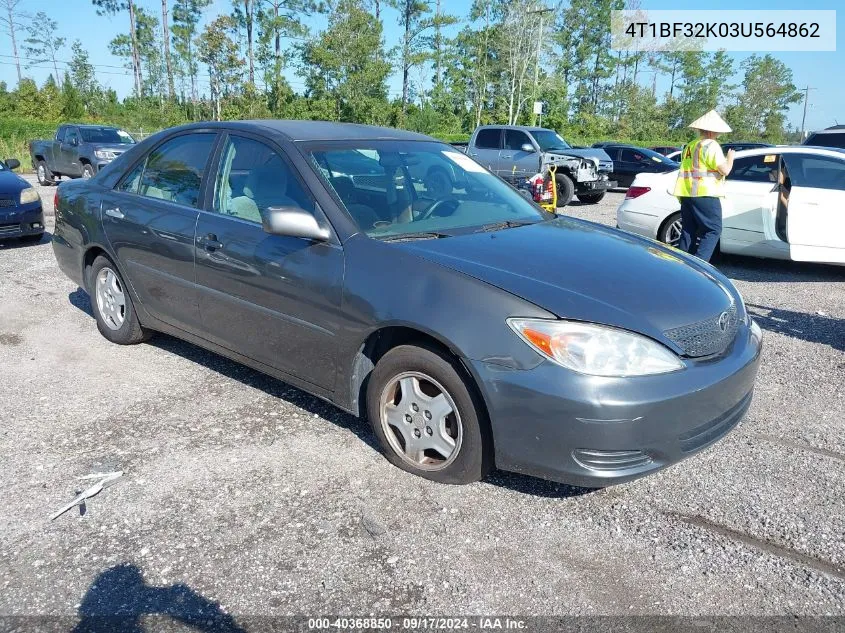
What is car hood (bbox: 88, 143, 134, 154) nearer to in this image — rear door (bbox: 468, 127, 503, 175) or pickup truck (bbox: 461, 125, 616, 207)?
rear door (bbox: 468, 127, 503, 175)

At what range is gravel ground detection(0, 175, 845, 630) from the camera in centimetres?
245

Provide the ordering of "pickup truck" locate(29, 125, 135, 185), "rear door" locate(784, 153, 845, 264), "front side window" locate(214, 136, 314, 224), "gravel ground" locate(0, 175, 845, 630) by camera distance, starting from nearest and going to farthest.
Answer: "gravel ground" locate(0, 175, 845, 630) → "front side window" locate(214, 136, 314, 224) → "rear door" locate(784, 153, 845, 264) → "pickup truck" locate(29, 125, 135, 185)

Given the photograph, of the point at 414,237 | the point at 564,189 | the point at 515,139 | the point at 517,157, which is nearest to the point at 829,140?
the point at 564,189

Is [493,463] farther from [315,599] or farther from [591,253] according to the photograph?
[591,253]

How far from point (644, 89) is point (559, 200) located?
48.0 m

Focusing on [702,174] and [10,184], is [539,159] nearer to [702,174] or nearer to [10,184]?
[702,174]

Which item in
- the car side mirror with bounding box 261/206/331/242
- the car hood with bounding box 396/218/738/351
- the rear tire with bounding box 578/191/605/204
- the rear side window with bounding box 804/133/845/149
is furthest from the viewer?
the rear tire with bounding box 578/191/605/204

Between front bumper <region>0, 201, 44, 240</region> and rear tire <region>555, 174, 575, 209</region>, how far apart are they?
10.5 metres

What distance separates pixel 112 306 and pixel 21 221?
5.04 m

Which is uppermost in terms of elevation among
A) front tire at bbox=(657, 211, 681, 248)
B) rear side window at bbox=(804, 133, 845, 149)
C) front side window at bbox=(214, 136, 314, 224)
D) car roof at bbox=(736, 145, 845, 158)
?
rear side window at bbox=(804, 133, 845, 149)

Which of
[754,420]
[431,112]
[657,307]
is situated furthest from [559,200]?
[431,112]

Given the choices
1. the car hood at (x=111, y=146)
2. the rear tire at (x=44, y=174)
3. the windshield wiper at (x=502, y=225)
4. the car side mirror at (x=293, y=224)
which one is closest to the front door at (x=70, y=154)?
the car hood at (x=111, y=146)

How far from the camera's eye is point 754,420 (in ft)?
13.0

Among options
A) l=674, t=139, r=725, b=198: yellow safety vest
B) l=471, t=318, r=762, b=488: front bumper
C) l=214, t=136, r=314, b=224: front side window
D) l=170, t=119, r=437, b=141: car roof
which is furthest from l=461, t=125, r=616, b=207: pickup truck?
l=471, t=318, r=762, b=488: front bumper
